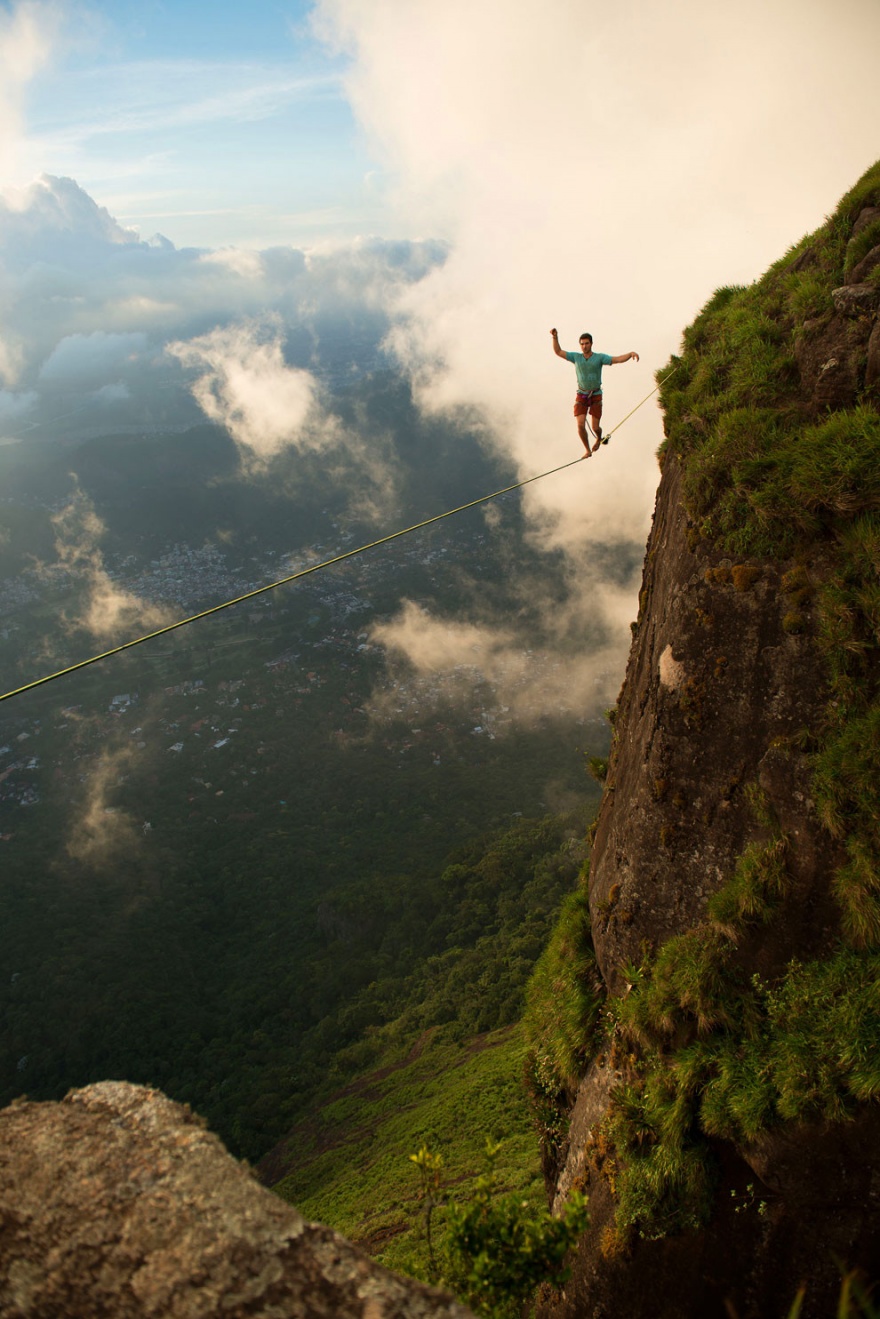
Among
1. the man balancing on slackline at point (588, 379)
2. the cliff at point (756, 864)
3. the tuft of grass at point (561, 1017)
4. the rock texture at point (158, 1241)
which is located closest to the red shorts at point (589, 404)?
the man balancing on slackline at point (588, 379)

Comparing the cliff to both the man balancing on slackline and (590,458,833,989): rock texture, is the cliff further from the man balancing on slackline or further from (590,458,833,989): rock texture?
the man balancing on slackline

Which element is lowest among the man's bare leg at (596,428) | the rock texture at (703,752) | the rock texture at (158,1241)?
the rock texture at (158,1241)

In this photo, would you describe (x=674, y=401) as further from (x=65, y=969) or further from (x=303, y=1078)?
(x=65, y=969)

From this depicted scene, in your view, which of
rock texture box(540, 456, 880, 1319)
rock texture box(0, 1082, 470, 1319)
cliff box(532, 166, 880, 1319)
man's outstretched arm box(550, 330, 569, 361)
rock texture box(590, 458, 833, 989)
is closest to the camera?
rock texture box(0, 1082, 470, 1319)

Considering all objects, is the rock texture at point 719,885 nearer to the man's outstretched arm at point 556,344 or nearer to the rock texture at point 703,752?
the rock texture at point 703,752

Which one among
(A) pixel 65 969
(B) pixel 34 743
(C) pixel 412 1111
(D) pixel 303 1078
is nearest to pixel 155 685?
(B) pixel 34 743

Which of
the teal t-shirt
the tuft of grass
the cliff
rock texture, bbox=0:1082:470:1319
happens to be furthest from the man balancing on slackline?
rock texture, bbox=0:1082:470:1319
